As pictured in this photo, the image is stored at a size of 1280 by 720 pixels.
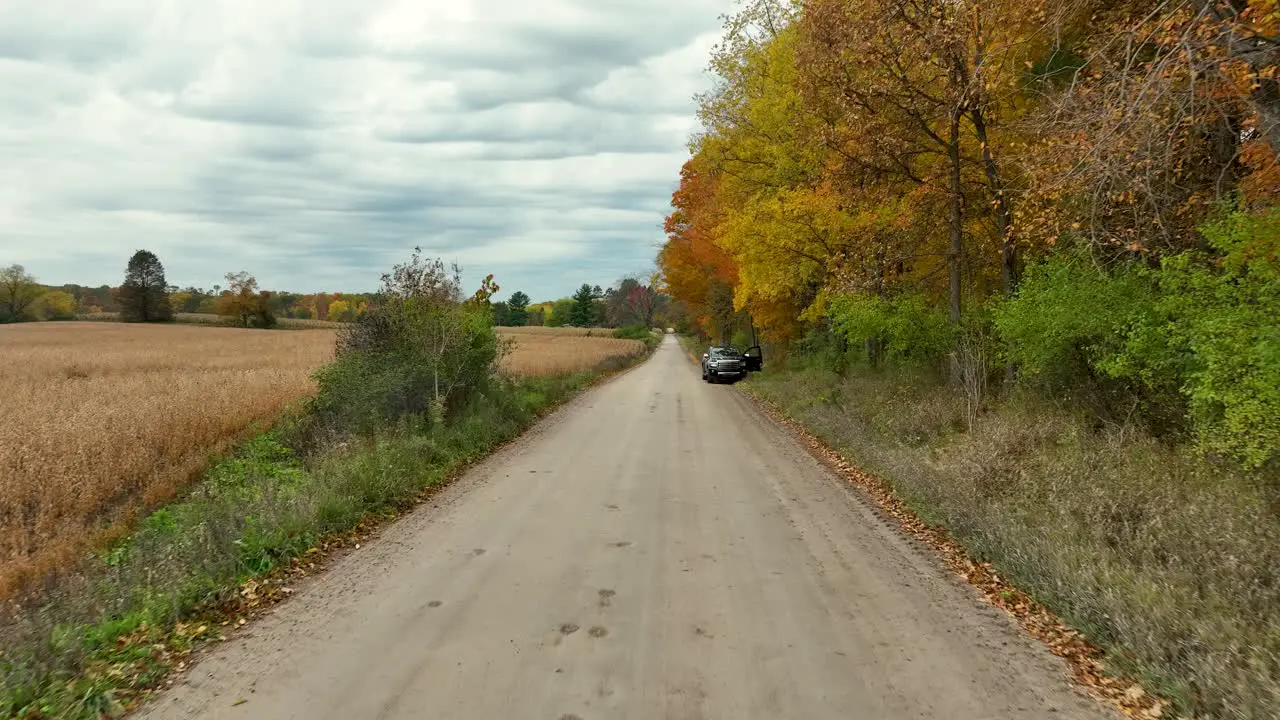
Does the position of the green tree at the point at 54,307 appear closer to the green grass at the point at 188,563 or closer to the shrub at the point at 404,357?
the shrub at the point at 404,357

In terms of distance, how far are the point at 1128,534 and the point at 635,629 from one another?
14.1 feet

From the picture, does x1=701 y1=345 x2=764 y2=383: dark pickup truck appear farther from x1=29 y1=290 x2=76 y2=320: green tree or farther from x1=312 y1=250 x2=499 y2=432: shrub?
x1=29 y1=290 x2=76 y2=320: green tree

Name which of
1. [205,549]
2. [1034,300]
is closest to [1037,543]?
[1034,300]

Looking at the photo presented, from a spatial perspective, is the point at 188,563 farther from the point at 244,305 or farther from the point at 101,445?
the point at 244,305

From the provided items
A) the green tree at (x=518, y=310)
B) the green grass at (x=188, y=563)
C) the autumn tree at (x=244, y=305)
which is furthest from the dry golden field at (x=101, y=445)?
the green tree at (x=518, y=310)

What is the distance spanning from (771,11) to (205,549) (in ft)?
67.1

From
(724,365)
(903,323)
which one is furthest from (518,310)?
(903,323)

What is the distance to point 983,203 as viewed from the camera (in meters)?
13.6

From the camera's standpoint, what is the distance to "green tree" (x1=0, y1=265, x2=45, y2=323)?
7662 centimetres

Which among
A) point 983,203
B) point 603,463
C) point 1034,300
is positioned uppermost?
point 983,203

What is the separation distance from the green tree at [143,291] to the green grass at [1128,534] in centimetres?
9592

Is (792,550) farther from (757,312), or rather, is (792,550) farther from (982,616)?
(757,312)

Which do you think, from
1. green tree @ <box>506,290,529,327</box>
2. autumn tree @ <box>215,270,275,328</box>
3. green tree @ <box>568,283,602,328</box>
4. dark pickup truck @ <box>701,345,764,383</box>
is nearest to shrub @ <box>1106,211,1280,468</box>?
dark pickup truck @ <box>701,345,764,383</box>

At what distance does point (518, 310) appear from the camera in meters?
152
